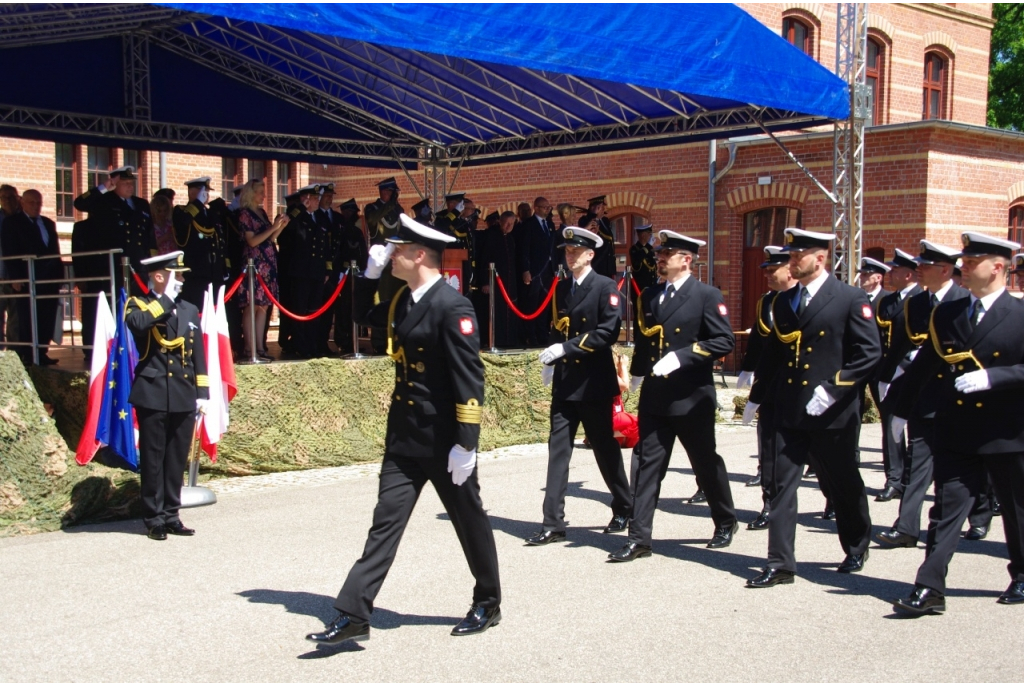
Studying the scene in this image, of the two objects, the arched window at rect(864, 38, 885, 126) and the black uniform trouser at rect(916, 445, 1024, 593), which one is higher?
the arched window at rect(864, 38, 885, 126)

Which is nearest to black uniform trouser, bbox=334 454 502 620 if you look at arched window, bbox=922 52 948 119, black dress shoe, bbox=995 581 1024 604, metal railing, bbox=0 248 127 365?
black dress shoe, bbox=995 581 1024 604

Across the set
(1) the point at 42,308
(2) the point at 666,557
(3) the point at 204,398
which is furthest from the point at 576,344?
(1) the point at 42,308

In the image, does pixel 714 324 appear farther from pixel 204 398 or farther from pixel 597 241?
pixel 204 398

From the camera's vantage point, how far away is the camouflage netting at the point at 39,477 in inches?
305

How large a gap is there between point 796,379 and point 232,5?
17.0ft

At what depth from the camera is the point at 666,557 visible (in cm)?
696

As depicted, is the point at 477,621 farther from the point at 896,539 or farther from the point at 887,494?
the point at 887,494

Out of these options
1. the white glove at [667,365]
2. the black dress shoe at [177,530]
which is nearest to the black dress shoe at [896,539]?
the white glove at [667,365]

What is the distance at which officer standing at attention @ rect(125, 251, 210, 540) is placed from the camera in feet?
24.7

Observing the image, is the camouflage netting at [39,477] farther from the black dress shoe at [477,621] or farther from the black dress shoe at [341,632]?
the black dress shoe at [477,621]

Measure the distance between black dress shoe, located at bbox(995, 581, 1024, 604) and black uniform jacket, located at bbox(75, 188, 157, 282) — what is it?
883 cm

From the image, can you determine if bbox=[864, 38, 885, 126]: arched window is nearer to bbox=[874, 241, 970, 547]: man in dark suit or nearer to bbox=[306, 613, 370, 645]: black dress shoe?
bbox=[874, 241, 970, 547]: man in dark suit

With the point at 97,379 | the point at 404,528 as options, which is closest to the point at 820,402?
the point at 404,528

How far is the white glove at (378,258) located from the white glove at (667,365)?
7.15 feet
